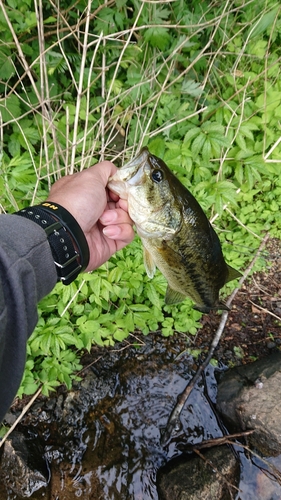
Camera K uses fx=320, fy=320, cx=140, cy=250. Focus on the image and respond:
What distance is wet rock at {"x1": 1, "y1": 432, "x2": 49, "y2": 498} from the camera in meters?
2.57

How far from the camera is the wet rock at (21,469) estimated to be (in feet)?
8.43

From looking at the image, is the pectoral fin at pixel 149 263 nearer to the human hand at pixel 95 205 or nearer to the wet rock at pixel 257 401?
the human hand at pixel 95 205

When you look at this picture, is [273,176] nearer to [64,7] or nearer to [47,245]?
[64,7]

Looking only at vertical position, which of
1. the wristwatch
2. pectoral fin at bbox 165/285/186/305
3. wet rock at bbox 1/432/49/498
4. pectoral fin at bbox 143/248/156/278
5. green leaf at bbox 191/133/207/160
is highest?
the wristwatch

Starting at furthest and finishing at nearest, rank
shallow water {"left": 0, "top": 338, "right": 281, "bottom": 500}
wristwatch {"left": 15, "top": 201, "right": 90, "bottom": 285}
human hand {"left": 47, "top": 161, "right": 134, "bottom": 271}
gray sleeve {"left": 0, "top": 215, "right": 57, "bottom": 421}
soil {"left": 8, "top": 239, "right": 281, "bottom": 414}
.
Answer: soil {"left": 8, "top": 239, "right": 281, "bottom": 414}
shallow water {"left": 0, "top": 338, "right": 281, "bottom": 500}
human hand {"left": 47, "top": 161, "right": 134, "bottom": 271}
wristwatch {"left": 15, "top": 201, "right": 90, "bottom": 285}
gray sleeve {"left": 0, "top": 215, "right": 57, "bottom": 421}

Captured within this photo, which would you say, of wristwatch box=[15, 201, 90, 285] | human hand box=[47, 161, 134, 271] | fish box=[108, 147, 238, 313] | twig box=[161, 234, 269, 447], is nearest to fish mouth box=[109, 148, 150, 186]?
fish box=[108, 147, 238, 313]

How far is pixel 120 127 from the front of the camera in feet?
9.89

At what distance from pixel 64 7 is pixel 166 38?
1.01 meters

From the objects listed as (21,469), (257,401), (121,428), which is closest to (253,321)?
(257,401)

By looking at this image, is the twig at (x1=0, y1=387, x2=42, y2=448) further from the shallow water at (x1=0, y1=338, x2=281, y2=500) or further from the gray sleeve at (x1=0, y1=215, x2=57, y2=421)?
the gray sleeve at (x1=0, y1=215, x2=57, y2=421)

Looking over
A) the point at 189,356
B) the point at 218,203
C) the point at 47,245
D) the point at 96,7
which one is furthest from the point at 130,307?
the point at 96,7

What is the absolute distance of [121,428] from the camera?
2.89 meters

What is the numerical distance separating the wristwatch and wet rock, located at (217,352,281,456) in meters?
2.09

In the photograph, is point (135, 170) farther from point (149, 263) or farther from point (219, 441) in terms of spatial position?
point (219, 441)
